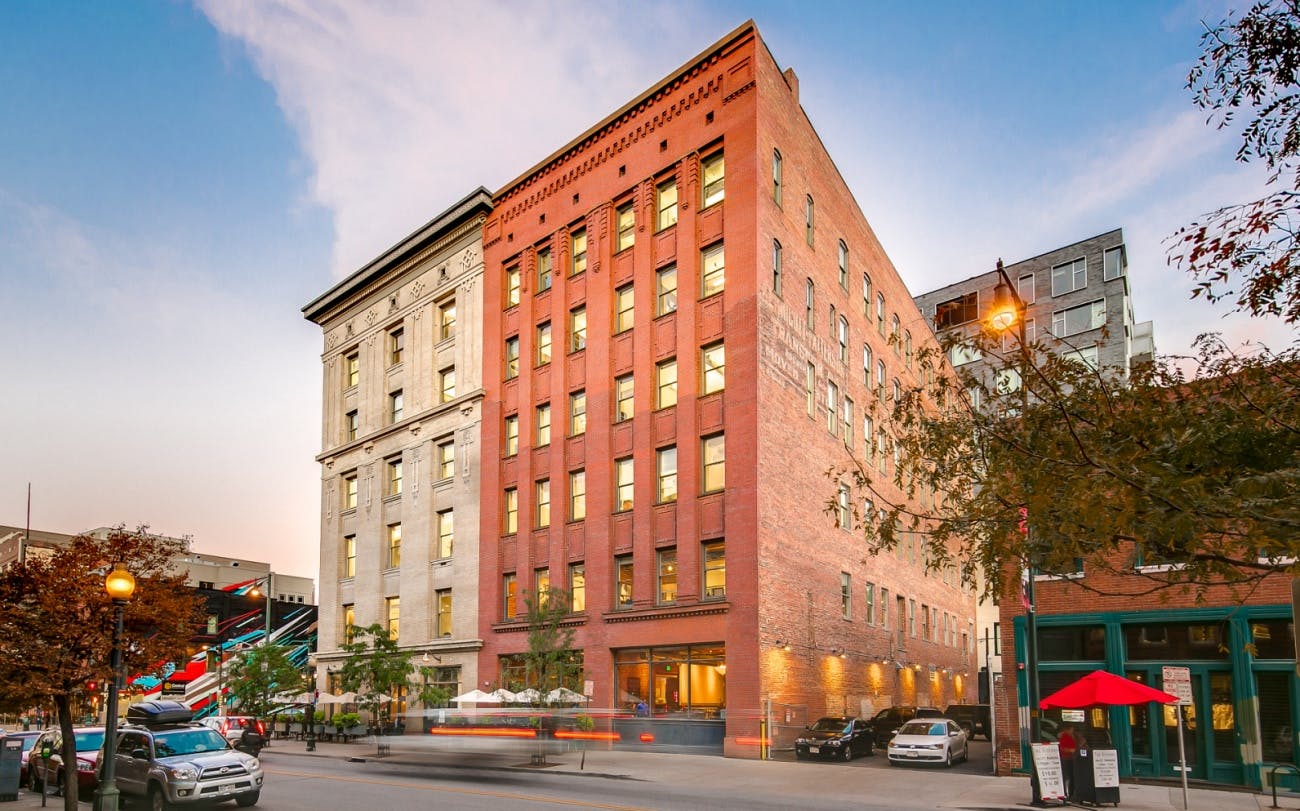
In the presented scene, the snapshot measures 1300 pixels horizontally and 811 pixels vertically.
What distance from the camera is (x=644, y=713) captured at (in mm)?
35594

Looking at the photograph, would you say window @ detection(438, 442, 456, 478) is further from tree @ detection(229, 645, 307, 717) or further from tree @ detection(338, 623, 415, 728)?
tree @ detection(229, 645, 307, 717)

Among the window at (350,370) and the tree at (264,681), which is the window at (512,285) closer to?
the window at (350,370)

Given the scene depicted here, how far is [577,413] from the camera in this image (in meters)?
41.0

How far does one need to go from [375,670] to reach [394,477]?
12197 mm

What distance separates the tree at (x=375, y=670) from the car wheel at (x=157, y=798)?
2366cm

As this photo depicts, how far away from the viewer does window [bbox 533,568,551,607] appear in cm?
3950

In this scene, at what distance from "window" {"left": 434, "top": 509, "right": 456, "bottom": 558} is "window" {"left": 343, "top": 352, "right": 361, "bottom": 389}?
1276cm

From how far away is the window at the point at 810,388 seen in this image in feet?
131

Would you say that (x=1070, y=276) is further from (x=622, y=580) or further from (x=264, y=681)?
(x=264, y=681)

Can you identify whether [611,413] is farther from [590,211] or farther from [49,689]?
[49,689]

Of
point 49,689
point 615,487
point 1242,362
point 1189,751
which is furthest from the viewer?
point 615,487

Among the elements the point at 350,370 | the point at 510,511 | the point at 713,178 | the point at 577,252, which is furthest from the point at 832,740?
the point at 350,370

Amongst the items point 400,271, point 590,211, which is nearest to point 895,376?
point 590,211

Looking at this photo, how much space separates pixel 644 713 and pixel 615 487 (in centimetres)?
849
